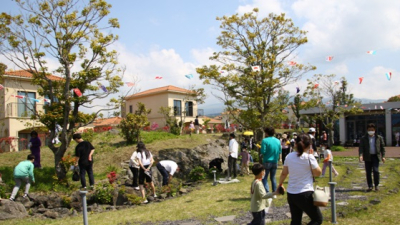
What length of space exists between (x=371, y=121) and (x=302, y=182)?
3011cm

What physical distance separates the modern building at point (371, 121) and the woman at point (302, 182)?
2578 centimetres

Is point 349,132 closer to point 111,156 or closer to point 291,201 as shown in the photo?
point 111,156

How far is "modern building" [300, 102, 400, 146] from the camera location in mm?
28719

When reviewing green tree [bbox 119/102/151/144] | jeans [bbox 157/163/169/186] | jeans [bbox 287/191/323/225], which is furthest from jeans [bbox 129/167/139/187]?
jeans [bbox 287/191/323/225]

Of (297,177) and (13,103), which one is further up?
(13,103)

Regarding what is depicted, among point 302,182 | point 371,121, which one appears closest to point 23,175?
point 302,182

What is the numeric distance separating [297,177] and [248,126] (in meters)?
9.70

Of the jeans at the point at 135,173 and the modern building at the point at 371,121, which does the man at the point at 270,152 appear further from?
the modern building at the point at 371,121

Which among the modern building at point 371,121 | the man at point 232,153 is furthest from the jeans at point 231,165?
the modern building at point 371,121

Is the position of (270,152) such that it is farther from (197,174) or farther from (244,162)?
(197,174)

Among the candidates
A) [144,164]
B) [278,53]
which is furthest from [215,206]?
[278,53]

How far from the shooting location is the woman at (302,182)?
411cm

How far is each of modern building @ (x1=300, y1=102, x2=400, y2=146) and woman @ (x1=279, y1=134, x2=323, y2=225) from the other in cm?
2578

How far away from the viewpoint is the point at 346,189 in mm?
8406
